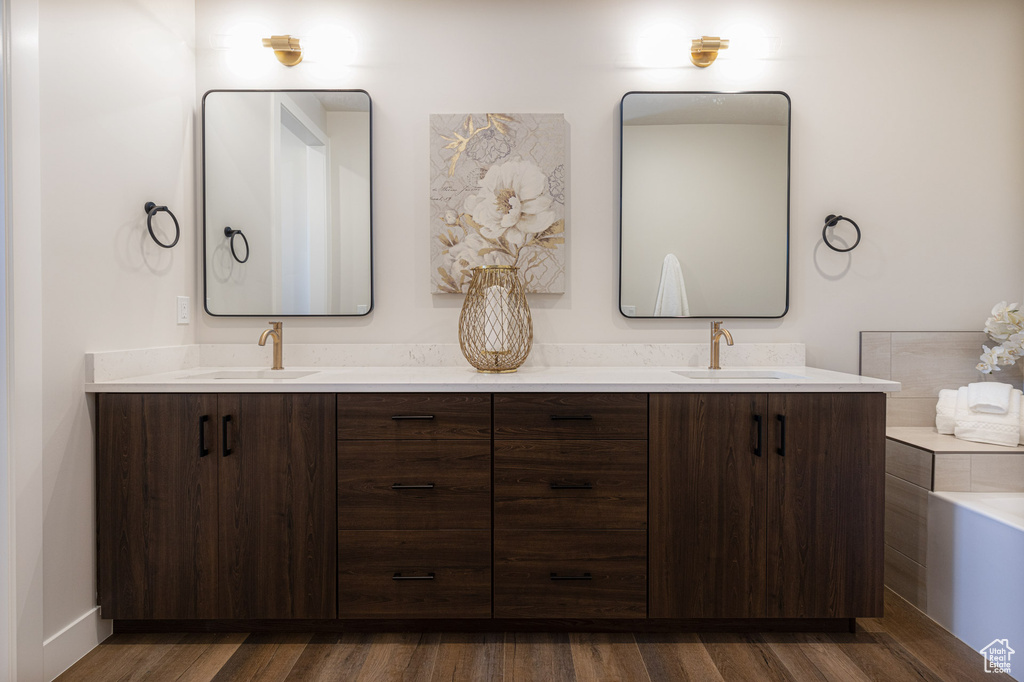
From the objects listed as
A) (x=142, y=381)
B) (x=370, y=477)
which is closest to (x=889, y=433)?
(x=370, y=477)

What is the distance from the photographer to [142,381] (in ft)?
5.78

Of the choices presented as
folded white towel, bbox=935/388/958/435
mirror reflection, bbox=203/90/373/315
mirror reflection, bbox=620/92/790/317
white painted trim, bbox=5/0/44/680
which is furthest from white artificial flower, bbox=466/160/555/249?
folded white towel, bbox=935/388/958/435

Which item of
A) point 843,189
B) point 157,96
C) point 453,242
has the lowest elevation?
point 453,242

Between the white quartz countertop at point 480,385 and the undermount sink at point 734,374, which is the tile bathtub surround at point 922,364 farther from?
the white quartz countertop at point 480,385

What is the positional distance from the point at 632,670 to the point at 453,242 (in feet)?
5.29

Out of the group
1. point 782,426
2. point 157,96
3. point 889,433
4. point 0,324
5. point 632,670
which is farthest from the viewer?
point 889,433

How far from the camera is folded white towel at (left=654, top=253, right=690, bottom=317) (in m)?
2.29

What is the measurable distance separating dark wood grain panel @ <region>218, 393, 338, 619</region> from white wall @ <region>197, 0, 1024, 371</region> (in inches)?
24.4

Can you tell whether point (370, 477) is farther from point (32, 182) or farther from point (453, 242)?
point (32, 182)

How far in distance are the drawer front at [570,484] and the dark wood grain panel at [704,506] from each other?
→ 69 millimetres

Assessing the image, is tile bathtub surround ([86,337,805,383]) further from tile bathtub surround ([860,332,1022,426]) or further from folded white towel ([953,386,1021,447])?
folded white towel ([953,386,1021,447])

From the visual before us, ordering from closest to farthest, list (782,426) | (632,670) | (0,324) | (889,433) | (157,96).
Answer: (0,324) < (632,670) < (782,426) < (157,96) < (889,433)

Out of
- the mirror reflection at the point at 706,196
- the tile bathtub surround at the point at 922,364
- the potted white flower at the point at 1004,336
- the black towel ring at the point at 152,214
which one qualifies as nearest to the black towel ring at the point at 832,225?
the mirror reflection at the point at 706,196

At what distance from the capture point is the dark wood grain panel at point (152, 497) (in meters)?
1.74
